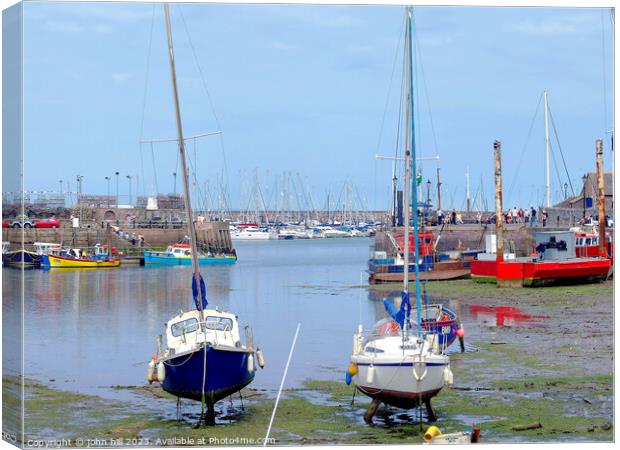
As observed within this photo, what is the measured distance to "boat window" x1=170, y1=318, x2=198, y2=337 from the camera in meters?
21.6

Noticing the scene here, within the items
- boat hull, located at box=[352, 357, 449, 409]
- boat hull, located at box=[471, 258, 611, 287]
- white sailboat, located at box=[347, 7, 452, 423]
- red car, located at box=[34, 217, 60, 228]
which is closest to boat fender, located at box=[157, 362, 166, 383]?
white sailboat, located at box=[347, 7, 452, 423]

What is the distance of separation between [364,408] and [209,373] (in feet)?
11.0

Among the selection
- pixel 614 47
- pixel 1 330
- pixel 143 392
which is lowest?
pixel 143 392

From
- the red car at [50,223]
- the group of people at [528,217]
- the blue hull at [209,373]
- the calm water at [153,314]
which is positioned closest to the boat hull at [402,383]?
the blue hull at [209,373]

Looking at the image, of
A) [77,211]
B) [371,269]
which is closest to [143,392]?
[371,269]

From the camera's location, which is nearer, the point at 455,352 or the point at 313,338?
the point at 455,352

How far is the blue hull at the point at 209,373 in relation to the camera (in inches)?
811

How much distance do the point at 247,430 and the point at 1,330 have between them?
16.3 feet

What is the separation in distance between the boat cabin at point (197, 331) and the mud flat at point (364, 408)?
1.43 m

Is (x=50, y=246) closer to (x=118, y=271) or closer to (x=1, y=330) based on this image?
(x=118, y=271)

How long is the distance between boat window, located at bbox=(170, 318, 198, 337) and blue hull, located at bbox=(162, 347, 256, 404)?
2.89 feet

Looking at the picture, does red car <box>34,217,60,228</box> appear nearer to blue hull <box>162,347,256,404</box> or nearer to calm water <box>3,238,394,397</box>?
calm water <box>3,238,394,397</box>

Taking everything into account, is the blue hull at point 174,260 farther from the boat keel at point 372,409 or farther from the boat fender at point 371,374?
the boat fender at point 371,374

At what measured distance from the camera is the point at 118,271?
84.2 metres
